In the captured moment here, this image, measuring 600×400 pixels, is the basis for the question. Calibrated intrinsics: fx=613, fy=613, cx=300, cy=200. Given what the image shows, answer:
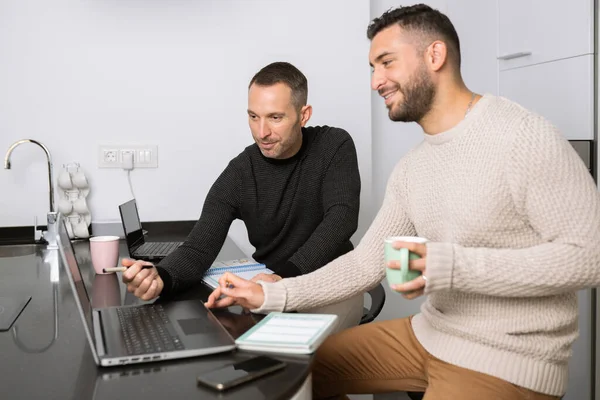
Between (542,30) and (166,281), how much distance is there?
6.12ft

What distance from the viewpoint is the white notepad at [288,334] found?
0.99 meters

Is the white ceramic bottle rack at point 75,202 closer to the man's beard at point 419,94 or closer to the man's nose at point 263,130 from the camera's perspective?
the man's nose at point 263,130

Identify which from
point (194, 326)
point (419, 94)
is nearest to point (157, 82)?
point (419, 94)

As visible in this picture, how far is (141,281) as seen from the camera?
1371 millimetres

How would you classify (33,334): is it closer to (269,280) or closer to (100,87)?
(269,280)

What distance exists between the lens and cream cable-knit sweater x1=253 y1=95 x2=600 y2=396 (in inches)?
46.0

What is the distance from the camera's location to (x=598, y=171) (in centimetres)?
228

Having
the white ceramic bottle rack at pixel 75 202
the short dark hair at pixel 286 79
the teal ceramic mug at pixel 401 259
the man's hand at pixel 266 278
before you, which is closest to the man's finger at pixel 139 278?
the man's hand at pixel 266 278

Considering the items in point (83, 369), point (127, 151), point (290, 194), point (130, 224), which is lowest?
point (83, 369)

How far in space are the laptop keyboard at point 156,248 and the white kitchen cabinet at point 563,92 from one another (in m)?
1.55

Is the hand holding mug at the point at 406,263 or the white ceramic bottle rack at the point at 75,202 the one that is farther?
the white ceramic bottle rack at the point at 75,202

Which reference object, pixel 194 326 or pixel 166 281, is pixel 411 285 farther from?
pixel 166 281

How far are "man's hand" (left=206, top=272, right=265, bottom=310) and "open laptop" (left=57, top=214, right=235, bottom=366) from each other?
0.11ft

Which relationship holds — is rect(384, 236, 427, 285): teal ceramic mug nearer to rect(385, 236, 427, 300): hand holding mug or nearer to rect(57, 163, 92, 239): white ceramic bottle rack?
rect(385, 236, 427, 300): hand holding mug
